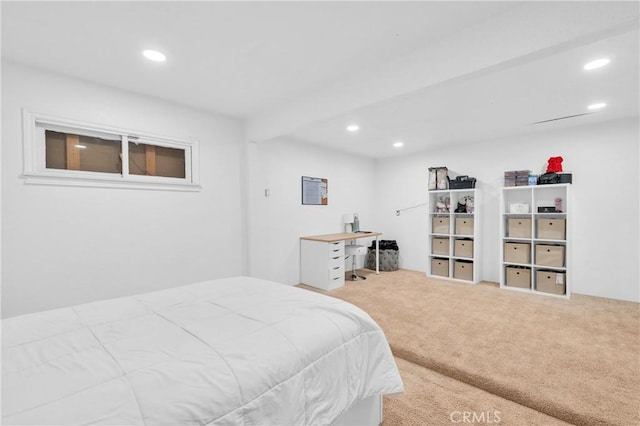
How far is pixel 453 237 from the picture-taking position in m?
4.93

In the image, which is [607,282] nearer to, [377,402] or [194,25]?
[377,402]

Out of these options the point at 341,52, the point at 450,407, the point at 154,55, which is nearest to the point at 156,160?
the point at 154,55

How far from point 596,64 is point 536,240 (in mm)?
2569

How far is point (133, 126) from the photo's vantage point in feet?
9.48

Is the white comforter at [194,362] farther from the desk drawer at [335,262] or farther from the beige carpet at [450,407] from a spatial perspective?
the desk drawer at [335,262]

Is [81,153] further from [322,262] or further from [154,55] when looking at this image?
[322,262]

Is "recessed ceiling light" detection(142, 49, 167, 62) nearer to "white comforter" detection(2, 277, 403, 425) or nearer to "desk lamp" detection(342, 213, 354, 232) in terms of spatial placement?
"white comforter" detection(2, 277, 403, 425)

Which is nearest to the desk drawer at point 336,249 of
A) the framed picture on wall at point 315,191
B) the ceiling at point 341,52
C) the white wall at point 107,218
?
the framed picture on wall at point 315,191

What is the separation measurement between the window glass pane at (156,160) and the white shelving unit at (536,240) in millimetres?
4534

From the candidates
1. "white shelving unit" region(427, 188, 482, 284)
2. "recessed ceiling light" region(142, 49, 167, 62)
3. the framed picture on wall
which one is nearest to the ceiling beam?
"recessed ceiling light" region(142, 49, 167, 62)

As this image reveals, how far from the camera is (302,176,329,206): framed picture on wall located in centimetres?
479

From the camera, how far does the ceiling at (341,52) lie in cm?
170

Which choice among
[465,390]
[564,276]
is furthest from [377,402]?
[564,276]

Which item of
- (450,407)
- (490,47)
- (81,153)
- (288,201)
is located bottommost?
(450,407)
